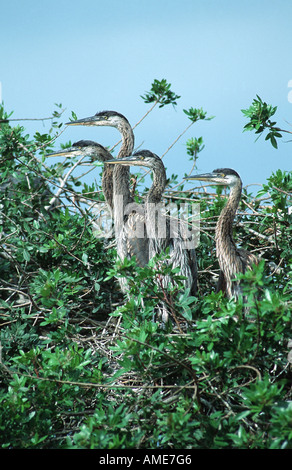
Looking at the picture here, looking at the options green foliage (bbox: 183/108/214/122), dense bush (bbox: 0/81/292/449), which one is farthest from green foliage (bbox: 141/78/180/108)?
dense bush (bbox: 0/81/292/449)

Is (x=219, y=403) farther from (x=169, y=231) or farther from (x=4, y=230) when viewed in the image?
(x=4, y=230)

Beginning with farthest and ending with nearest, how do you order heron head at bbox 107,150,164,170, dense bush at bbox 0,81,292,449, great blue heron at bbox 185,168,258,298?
heron head at bbox 107,150,164,170 < great blue heron at bbox 185,168,258,298 < dense bush at bbox 0,81,292,449

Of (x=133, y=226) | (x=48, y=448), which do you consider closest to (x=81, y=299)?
(x=133, y=226)

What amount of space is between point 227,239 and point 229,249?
0.25 feet

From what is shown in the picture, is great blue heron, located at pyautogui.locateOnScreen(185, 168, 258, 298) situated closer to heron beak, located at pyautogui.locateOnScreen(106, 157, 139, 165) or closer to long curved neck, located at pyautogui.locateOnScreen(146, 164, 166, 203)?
long curved neck, located at pyautogui.locateOnScreen(146, 164, 166, 203)

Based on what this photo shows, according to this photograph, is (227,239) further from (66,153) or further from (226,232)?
(66,153)

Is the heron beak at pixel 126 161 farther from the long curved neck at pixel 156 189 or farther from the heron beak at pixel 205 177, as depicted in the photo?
the heron beak at pixel 205 177

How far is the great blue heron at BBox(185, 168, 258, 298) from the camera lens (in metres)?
4.04

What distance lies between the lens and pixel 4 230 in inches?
191

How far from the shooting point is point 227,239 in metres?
4.11

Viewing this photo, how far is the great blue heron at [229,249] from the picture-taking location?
13.2 ft

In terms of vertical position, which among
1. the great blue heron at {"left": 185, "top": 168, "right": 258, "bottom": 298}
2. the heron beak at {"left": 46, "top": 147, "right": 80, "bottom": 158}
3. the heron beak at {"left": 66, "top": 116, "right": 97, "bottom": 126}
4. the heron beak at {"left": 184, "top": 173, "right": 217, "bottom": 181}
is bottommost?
Result: the great blue heron at {"left": 185, "top": 168, "right": 258, "bottom": 298}

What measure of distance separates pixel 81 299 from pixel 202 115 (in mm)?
2176

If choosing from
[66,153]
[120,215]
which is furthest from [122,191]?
A: [66,153]
